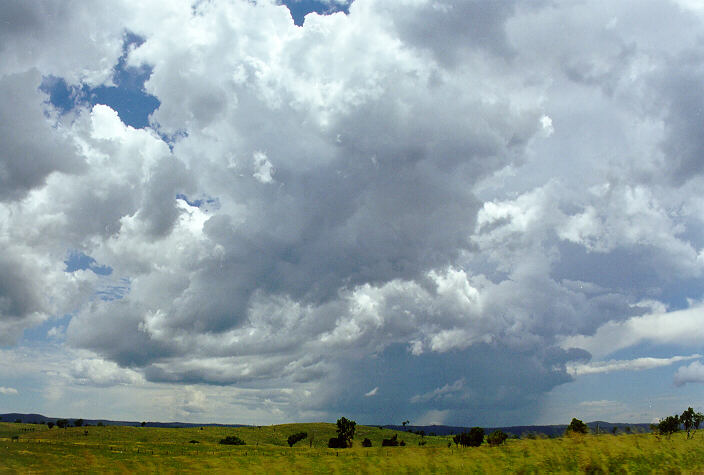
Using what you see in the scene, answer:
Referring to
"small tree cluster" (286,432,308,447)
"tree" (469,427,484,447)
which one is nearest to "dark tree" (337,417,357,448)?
"small tree cluster" (286,432,308,447)

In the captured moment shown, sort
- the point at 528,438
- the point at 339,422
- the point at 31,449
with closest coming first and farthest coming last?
1. the point at 528,438
2. the point at 31,449
3. the point at 339,422

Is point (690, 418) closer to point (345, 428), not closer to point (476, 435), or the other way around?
point (476, 435)

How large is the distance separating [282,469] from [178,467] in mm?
7601

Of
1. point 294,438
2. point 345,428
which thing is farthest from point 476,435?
point 294,438

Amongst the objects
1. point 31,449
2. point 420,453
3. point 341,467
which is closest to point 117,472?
point 341,467

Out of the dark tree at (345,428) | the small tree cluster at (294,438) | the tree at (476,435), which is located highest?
the tree at (476,435)

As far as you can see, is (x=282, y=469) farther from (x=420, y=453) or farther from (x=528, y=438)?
(x=528, y=438)

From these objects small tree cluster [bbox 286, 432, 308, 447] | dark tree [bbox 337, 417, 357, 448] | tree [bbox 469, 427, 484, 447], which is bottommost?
small tree cluster [bbox 286, 432, 308, 447]

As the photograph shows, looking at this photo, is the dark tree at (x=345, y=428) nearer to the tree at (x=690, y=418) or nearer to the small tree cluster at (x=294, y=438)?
the small tree cluster at (x=294, y=438)

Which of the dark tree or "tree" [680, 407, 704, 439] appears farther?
the dark tree

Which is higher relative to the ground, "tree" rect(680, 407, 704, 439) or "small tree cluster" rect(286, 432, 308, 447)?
"tree" rect(680, 407, 704, 439)

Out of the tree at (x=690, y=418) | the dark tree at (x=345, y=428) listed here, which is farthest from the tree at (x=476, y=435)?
the dark tree at (x=345, y=428)

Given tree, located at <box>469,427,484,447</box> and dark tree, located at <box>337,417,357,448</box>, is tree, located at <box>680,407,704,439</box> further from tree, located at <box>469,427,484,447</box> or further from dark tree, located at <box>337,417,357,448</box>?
dark tree, located at <box>337,417,357,448</box>

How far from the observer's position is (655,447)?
38312mm
